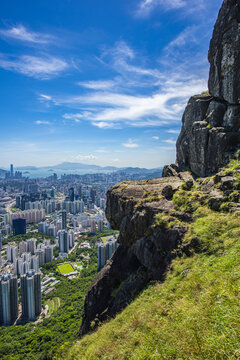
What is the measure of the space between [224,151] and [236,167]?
147 cm

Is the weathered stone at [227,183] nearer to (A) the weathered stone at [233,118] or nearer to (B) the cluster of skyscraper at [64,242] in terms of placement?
(A) the weathered stone at [233,118]

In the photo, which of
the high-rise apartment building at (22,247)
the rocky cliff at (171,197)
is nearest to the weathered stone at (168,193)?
the rocky cliff at (171,197)

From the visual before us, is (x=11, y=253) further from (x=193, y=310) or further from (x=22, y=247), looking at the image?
(x=193, y=310)

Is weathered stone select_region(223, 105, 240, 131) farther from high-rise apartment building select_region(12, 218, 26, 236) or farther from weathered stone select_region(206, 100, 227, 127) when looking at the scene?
high-rise apartment building select_region(12, 218, 26, 236)

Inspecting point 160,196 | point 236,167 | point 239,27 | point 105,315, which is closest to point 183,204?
point 160,196

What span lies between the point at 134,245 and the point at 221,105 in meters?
7.09

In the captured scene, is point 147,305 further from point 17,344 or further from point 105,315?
point 17,344

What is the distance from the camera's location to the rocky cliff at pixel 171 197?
558 cm

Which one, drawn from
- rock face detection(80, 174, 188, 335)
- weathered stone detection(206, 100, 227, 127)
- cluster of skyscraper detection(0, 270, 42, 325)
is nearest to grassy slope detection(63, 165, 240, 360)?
rock face detection(80, 174, 188, 335)

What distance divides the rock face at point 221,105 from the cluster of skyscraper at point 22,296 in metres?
22.4

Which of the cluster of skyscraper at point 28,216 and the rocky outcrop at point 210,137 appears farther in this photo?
the cluster of skyscraper at point 28,216

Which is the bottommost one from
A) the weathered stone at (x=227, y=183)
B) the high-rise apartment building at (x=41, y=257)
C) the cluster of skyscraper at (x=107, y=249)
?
the high-rise apartment building at (x=41, y=257)

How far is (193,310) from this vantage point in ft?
10.1

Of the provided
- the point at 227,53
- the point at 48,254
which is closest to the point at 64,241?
the point at 48,254
